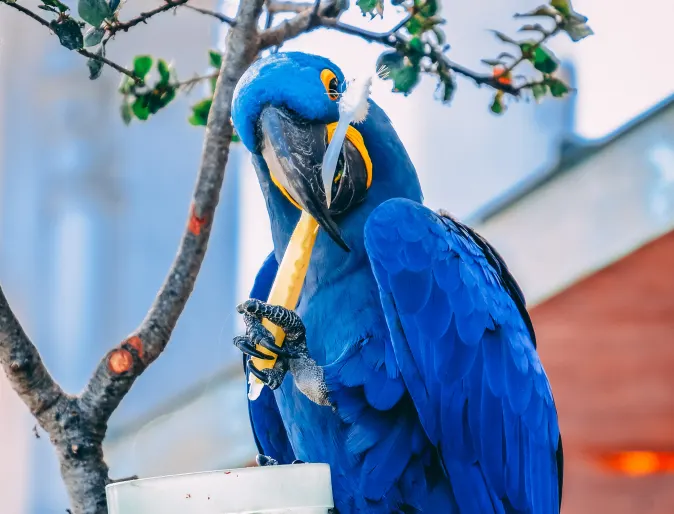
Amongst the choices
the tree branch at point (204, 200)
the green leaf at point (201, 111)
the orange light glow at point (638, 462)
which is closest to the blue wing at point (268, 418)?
the tree branch at point (204, 200)

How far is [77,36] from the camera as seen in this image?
1.16m

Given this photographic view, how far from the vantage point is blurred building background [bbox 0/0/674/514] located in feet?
5.49

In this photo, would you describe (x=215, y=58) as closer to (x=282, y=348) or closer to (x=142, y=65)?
(x=142, y=65)

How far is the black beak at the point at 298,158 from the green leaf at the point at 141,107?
403 mm

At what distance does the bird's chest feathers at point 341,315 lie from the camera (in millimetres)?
1194

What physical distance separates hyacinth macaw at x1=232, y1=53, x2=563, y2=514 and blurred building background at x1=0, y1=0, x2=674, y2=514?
438 millimetres

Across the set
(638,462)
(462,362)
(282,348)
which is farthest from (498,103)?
(638,462)

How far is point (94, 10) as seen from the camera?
3.78ft

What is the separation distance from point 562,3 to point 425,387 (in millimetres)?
687

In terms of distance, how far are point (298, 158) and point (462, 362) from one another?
0.37 metres

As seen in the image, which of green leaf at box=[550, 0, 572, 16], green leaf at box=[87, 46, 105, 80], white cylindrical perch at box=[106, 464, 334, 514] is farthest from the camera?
green leaf at box=[550, 0, 572, 16]

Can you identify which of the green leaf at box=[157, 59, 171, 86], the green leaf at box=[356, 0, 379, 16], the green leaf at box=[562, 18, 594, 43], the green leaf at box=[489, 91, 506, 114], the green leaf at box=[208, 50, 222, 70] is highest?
the green leaf at box=[208, 50, 222, 70]

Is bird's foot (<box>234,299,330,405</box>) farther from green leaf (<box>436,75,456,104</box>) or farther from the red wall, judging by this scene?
→ the red wall

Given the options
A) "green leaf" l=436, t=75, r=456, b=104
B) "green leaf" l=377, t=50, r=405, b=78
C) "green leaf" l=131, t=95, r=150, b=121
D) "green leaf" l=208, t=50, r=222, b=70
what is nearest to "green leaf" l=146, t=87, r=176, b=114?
"green leaf" l=131, t=95, r=150, b=121
